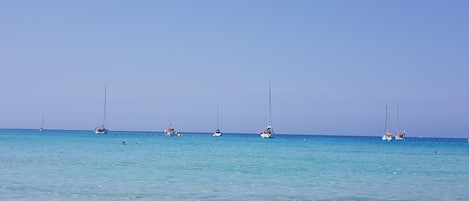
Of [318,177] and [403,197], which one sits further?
[318,177]

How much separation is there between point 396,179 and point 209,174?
415 inches

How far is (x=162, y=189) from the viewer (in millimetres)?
27984

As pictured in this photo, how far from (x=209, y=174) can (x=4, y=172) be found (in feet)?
36.5

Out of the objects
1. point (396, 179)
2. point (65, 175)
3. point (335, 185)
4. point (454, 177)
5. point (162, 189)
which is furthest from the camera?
point (454, 177)

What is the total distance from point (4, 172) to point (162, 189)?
11491 mm

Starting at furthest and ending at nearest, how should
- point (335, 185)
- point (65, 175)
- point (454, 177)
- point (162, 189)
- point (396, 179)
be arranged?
1. point (454, 177)
2. point (396, 179)
3. point (65, 175)
4. point (335, 185)
5. point (162, 189)

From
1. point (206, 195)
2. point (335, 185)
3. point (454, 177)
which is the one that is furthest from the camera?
point (454, 177)

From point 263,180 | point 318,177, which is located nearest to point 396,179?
point 318,177

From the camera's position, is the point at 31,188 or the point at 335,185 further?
the point at 335,185

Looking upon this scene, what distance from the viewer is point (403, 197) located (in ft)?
89.5

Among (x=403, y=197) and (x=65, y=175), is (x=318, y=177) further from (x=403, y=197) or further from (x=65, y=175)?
(x=65, y=175)

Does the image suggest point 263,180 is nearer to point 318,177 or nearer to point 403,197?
point 318,177

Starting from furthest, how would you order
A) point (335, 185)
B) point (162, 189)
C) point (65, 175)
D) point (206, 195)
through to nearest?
1. point (65, 175)
2. point (335, 185)
3. point (162, 189)
4. point (206, 195)

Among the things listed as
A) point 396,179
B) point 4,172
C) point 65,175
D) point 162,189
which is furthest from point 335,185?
point 4,172
